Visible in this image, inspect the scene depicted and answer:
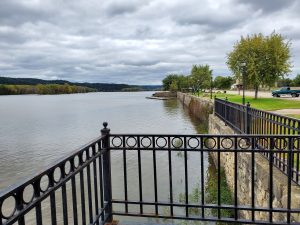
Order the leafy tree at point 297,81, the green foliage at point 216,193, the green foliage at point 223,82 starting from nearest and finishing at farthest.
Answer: the green foliage at point 216,193 → the leafy tree at point 297,81 → the green foliage at point 223,82

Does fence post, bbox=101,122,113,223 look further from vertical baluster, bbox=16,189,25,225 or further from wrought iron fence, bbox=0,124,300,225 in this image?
vertical baluster, bbox=16,189,25,225

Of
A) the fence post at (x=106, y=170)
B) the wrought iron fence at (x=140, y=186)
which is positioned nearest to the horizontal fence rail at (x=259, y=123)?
the wrought iron fence at (x=140, y=186)

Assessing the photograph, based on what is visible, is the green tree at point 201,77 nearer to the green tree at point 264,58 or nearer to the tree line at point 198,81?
the tree line at point 198,81

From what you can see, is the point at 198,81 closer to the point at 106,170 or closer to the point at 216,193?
the point at 216,193

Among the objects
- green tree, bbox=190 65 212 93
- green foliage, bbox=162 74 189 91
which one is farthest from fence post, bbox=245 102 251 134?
green foliage, bbox=162 74 189 91

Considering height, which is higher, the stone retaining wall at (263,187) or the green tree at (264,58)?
the green tree at (264,58)

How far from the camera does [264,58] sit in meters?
33.7

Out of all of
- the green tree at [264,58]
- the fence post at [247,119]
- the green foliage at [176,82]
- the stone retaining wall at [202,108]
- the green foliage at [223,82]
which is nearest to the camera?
the fence post at [247,119]

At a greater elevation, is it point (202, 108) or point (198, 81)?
point (198, 81)

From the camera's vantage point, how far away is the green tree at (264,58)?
109 feet

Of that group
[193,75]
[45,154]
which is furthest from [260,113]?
[193,75]

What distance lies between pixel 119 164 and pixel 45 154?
21.7 feet

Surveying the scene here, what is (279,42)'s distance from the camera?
111 feet

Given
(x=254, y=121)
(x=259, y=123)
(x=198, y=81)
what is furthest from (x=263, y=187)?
(x=198, y=81)
